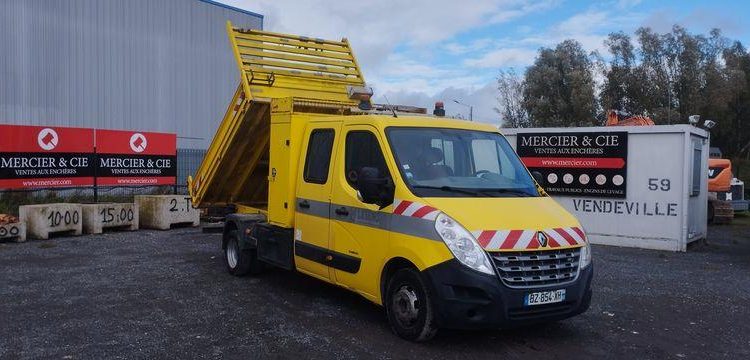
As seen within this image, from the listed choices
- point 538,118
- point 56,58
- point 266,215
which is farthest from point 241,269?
point 538,118

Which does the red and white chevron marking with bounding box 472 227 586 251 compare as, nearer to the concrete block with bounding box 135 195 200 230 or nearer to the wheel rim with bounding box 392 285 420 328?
the wheel rim with bounding box 392 285 420 328

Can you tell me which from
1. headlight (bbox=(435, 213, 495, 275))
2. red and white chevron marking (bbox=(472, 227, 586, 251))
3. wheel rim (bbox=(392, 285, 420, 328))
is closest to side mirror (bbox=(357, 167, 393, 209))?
headlight (bbox=(435, 213, 495, 275))

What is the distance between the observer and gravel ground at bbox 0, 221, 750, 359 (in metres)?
5.85

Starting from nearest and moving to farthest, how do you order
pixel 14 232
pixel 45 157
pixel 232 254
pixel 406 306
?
pixel 406 306, pixel 232 254, pixel 14 232, pixel 45 157

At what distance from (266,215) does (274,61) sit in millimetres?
2236

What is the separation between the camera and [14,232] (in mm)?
12289

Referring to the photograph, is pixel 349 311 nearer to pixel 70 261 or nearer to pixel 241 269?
pixel 241 269

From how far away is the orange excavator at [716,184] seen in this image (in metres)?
18.1

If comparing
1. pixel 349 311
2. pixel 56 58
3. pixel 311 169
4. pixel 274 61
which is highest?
pixel 56 58

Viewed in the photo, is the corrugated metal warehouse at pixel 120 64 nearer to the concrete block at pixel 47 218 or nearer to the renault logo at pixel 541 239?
the concrete block at pixel 47 218

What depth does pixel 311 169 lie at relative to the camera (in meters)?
7.47

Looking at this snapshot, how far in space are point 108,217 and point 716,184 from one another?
18.7m

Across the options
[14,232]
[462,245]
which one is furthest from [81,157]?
[462,245]

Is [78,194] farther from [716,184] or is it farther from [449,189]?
[716,184]
